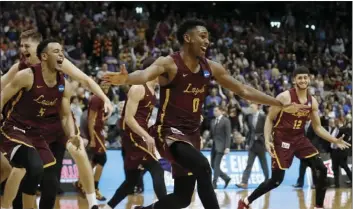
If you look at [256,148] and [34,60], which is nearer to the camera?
[34,60]

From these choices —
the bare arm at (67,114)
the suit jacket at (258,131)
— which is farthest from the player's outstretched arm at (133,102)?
the suit jacket at (258,131)

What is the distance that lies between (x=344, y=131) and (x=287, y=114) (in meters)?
7.84

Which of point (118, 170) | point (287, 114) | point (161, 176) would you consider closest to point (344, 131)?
point (118, 170)

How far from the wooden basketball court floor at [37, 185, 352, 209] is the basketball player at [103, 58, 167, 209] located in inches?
69.0

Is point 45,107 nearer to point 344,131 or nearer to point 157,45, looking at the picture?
point 344,131

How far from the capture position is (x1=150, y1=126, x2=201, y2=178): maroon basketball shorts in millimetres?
6613

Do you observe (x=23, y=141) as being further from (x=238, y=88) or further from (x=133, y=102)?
(x=238, y=88)

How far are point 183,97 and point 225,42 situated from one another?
18.6m

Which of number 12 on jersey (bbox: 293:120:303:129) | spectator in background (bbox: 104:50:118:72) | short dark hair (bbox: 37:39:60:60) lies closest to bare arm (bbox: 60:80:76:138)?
short dark hair (bbox: 37:39:60:60)

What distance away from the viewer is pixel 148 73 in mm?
6410

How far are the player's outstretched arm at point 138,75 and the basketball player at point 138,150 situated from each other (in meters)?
2.19

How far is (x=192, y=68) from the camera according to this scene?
666 cm

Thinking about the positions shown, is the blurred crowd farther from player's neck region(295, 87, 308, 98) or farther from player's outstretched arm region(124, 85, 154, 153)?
player's neck region(295, 87, 308, 98)

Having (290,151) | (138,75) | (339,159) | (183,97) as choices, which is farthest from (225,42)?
(138,75)
